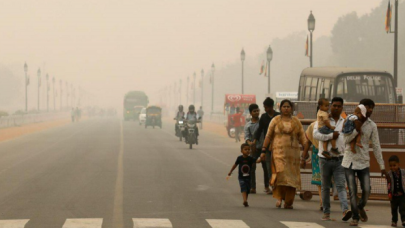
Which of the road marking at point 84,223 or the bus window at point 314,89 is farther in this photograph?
the bus window at point 314,89

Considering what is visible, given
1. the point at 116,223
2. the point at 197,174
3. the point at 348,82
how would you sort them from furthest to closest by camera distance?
the point at 348,82, the point at 197,174, the point at 116,223

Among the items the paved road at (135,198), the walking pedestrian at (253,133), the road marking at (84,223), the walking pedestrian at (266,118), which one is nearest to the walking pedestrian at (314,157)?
the paved road at (135,198)

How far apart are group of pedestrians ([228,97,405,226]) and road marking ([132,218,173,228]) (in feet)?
8.25

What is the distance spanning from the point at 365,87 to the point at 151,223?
2198 centimetres

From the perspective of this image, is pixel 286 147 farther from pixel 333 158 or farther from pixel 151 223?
pixel 151 223

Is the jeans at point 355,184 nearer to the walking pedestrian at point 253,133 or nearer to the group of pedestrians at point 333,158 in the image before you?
the group of pedestrians at point 333,158

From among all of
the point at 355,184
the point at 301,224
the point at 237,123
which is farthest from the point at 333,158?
the point at 237,123

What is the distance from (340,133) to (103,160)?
16.0 m

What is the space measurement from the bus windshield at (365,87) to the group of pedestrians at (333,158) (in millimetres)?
17998

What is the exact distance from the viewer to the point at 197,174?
22625mm

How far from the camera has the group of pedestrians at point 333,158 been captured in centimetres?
1259

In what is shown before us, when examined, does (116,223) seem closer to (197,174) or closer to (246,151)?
(246,151)

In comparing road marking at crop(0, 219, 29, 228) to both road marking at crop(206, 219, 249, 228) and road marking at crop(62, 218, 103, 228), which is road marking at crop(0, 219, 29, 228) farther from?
road marking at crop(206, 219, 249, 228)

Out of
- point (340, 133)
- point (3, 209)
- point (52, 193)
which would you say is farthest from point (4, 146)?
point (340, 133)
